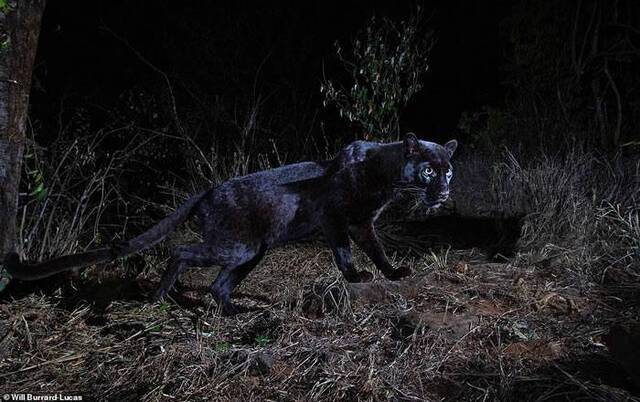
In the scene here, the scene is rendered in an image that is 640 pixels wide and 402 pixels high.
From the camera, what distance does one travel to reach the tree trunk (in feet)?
11.2

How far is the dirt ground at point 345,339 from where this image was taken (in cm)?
255

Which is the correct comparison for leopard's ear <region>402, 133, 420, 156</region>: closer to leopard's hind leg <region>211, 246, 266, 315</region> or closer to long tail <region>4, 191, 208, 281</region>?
leopard's hind leg <region>211, 246, 266, 315</region>

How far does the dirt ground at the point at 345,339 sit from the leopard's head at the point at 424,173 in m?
0.57

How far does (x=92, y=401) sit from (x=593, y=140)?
25.7 feet

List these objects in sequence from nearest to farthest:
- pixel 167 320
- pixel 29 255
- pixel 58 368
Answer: pixel 58 368 → pixel 167 320 → pixel 29 255

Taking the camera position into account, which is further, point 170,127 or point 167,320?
point 170,127

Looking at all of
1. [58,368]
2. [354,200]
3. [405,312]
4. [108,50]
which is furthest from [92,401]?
[108,50]

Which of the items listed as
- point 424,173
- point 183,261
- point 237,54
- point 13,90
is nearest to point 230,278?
point 183,261

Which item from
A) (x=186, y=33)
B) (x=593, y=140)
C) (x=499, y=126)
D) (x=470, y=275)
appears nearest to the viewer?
(x=470, y=275)

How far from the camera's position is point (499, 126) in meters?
8.69

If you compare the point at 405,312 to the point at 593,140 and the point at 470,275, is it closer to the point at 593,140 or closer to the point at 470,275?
the point at 470,275

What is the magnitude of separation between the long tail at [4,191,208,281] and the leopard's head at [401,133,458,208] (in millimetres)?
1557

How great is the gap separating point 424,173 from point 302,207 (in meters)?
0.96

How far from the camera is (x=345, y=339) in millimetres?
3023
